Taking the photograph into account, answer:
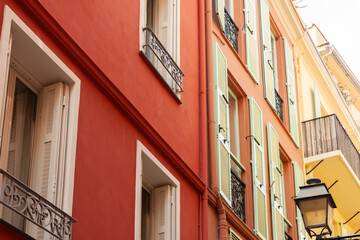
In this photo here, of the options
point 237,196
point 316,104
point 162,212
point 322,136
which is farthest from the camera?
point 316,104

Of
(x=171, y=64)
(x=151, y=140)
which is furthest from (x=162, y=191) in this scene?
(x=171, y=64)

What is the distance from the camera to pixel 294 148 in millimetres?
16203

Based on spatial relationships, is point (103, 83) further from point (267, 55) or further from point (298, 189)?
point (298, 189)

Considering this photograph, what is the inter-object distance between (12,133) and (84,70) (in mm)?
1148

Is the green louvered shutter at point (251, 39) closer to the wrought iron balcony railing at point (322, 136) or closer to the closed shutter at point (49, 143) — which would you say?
the wrought iron balcony railing at point (322, 136)

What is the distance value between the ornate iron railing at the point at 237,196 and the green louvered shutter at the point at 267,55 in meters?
2.90

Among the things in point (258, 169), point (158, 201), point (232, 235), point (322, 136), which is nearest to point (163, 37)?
point (158, 201)

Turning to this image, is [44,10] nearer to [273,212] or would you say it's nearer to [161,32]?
[161,32]

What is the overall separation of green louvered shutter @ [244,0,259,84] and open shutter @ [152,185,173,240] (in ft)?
16.2

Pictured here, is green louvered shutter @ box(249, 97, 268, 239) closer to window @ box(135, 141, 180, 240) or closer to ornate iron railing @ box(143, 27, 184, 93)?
ornate iron railing @ box(143, 27, 184, 93)

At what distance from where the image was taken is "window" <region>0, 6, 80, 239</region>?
681cm

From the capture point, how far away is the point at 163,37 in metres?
10.6

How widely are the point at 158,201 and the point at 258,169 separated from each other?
3876 mm

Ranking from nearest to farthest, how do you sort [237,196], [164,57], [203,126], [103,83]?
[103,83] → [164,57] → [203,126] → [237,196]
